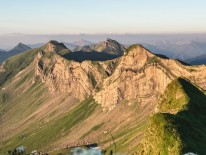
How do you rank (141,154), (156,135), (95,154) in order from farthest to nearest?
(141,154) < (156,135) < (95,154)

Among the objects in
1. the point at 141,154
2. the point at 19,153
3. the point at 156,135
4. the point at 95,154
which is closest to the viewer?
the point at 95,154

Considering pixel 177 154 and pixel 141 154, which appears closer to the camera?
pixel 177 154

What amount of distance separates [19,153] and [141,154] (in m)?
59.5

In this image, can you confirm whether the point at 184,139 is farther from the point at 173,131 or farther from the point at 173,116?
the point at 173,116

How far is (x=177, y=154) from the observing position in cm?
15250

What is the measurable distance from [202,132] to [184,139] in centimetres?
2444

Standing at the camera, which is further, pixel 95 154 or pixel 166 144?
pixel 166 144

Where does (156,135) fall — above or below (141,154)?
above

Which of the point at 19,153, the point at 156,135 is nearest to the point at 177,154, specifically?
the point at 156,135

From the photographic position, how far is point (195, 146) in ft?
524

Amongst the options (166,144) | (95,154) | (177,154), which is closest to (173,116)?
(166,144)

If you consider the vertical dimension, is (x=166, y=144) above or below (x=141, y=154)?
above

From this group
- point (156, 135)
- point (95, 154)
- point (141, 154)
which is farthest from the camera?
point (141, 154)

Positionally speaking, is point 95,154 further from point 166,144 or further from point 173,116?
point 173,116
